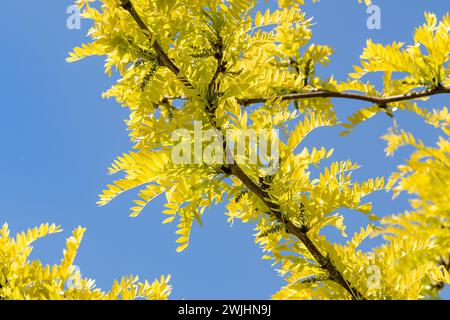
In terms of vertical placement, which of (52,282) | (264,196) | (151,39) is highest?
(151,39)

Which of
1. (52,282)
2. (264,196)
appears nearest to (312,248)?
(264,196)

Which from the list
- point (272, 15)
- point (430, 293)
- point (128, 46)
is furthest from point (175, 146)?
point (430, 293)

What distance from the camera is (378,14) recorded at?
3547 mm

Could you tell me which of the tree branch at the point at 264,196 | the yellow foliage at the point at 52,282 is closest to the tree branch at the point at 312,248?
the tree branch at the point at 264,196

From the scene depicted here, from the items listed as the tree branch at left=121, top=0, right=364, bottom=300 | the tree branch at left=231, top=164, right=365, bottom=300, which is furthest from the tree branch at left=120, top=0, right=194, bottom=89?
the tree branch at left=231, top=164, right=365, bottom=300

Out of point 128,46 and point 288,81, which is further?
point 288,81

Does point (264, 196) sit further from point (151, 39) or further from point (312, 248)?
point (151, 39)

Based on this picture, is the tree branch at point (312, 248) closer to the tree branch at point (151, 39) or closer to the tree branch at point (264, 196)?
the tree branch at point (264, 196)

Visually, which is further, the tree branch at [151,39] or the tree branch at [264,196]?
the tree branch at [151,39]

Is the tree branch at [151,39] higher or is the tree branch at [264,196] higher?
the tree branch at [151,39]

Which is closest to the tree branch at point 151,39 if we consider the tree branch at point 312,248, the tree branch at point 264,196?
the tree branch at point 264,196
